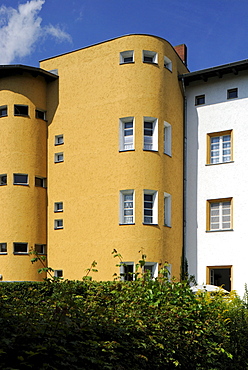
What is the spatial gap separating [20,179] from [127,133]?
5.97 m

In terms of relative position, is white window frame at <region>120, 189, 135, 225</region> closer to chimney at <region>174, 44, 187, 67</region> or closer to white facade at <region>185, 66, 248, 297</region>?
white facade at <region>185, 66, 248, 297</region>

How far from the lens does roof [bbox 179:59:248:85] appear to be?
23.4 m

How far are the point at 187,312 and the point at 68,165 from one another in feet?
54.9

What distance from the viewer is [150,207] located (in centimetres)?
2239

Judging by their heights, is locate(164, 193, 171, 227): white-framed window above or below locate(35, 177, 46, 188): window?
below

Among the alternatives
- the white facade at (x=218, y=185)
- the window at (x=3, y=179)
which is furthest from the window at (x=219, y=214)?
the window at (x=3, y=179)

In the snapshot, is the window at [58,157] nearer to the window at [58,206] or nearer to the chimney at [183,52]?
the window at [58,206]

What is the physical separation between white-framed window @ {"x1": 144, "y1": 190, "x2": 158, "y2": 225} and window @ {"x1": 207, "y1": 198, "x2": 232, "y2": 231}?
3047 mm

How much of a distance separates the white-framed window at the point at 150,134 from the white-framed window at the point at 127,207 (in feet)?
7.53

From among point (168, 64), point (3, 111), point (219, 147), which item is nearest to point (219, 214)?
point (219, 147)

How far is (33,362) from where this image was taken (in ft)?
16.0

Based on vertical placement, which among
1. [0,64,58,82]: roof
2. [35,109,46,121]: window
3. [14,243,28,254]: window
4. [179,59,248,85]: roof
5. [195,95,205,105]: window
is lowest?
[14,243,28,254]: window

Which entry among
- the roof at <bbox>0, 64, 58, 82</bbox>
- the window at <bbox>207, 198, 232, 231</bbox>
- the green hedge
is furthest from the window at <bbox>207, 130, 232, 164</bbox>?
the green hedge

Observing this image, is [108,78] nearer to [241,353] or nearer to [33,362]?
[241,353]
